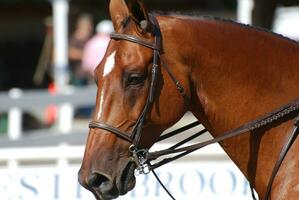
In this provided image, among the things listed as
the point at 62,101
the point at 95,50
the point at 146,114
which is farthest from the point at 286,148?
the point at 95,50

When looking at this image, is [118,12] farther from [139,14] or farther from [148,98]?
[148,98]

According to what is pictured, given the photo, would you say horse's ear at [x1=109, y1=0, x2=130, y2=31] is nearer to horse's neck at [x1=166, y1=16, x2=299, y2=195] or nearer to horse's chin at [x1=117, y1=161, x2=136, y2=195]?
horse's neck at [x1=166, y1=16, x2=299, y2=195]

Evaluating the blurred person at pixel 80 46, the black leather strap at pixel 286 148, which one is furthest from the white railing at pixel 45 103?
the black leather strap at pixel 286 148

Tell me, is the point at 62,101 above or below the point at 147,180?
above

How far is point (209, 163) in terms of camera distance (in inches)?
272

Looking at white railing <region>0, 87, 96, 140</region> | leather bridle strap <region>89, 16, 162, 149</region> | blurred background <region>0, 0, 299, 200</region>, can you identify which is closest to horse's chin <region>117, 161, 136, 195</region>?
leather bridle strap <region>89, 16, 162, 149</region>

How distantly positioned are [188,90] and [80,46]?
25.1ft

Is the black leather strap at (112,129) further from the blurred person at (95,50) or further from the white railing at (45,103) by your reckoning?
the blurred person at (95,50)

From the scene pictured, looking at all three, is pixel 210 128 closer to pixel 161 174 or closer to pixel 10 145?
pixel 161 174

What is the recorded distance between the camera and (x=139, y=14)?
13.4 feet

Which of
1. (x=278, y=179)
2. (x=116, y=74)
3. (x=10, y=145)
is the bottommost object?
(x=278, y=179)

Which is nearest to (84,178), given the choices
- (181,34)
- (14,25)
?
(181,34)

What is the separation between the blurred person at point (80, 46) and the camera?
11391 millimetres

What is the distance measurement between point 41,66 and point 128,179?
11.2 metres
